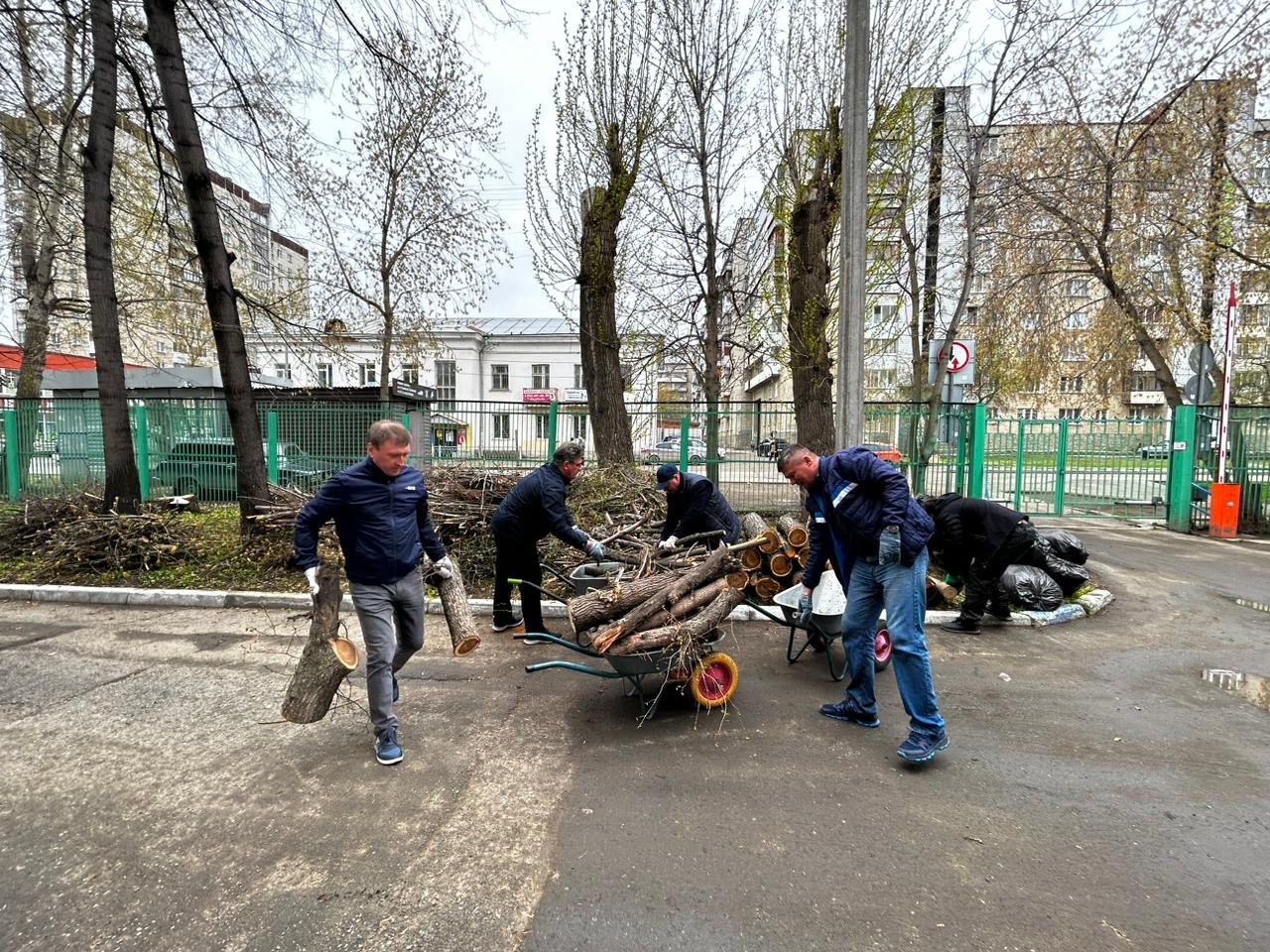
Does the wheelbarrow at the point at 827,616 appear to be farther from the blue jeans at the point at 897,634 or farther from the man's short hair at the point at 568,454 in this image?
the man's short hair at the point at 568,454

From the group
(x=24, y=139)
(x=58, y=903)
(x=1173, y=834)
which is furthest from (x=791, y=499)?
(x=24, y=139)

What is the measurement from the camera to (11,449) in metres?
12.1

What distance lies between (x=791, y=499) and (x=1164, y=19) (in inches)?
447

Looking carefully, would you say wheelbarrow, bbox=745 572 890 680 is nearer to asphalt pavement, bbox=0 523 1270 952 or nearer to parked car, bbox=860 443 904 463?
asphalt pavement, bbox=0 523 1270 952

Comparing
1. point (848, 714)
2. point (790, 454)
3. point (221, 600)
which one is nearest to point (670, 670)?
point (848, 714)

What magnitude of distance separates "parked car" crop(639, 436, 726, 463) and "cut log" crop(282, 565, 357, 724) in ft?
23.4

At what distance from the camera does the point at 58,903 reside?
236 centimetres

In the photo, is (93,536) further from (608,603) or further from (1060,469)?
(1060,469)

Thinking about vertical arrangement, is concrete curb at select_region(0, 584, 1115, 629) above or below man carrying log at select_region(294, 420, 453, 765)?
below

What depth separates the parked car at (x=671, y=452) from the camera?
10.1 meters

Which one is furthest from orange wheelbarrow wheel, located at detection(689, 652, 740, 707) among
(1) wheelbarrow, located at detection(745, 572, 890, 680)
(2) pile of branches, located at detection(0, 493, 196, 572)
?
(2) pile of branches, located at detection(0, 493, 196, 572)

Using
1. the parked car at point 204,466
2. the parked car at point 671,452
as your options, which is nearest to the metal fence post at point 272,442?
the parked car at point 204,466

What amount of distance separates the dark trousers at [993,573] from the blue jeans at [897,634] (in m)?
2.40

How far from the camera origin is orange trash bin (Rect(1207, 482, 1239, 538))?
10.3 m
